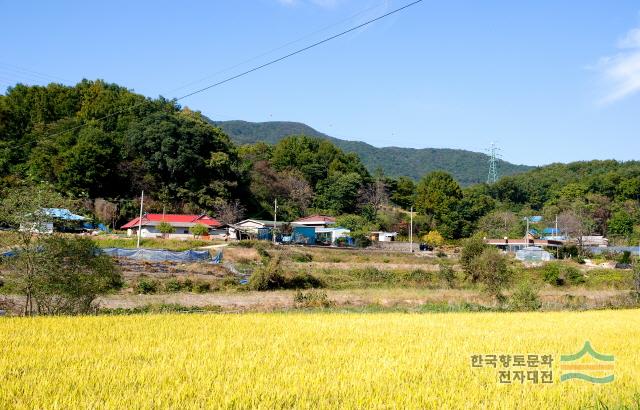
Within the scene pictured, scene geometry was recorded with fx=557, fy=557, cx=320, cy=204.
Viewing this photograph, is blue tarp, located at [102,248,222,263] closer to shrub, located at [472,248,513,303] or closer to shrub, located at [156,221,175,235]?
shrub, located at [156,221,175,235]

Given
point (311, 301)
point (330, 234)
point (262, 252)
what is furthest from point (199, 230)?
point (311, 301)

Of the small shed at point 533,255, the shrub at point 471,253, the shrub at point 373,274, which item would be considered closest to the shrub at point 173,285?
the shrub at point 373,274

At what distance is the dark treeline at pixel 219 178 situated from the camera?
57406 millimetres

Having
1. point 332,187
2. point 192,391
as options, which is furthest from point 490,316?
point 332,187

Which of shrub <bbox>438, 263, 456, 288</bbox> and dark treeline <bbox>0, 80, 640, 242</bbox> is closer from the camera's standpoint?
shrub <bbox>438, 263, 456, 288</bbox>

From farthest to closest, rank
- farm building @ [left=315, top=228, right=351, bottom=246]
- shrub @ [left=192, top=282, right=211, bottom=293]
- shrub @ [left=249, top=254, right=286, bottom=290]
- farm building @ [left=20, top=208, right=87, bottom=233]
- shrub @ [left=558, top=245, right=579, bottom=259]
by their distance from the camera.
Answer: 1. farm building @ [left=315, top=228, right=351, bottom=246]
2. shrub @ [left=558, top=245, right=579, bottom=259]
3. shrub @ [left=249, top=254, right=286, bottom=290]
4. shrub @ [left=192, top=282, right=211, bottom=293]
5. farm building @ [left=20, top=208, right=87, bottom=233]

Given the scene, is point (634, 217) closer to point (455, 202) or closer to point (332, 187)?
point (455, 202)

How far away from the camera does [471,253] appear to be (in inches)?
1328

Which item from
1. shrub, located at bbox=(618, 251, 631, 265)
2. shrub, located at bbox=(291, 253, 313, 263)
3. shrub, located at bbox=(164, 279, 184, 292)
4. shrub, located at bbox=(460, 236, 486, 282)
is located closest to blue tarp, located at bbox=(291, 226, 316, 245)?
shrub, located at bbox=(291, 253, 313, 263)

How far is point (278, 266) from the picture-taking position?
105ft

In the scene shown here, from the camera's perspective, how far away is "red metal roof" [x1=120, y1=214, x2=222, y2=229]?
179ft

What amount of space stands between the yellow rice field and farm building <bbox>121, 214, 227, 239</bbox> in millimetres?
41979

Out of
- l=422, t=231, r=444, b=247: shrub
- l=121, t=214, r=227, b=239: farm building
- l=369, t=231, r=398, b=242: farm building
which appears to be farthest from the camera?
l=369, t=231, r=398, b=242: farm building

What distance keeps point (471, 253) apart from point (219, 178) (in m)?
38.1
